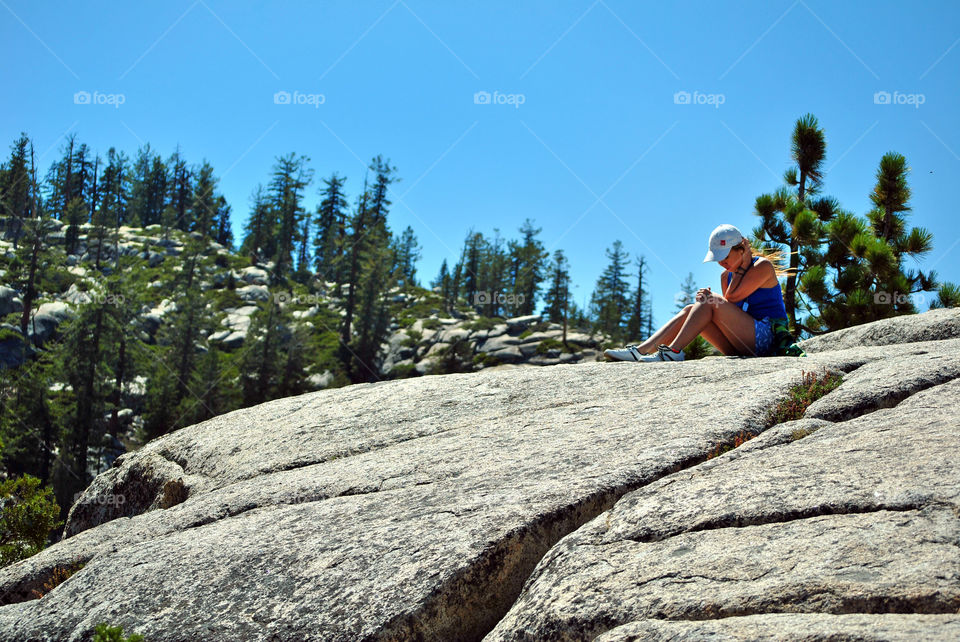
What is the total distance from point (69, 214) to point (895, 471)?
383 feet

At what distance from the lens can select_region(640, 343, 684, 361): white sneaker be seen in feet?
28.2

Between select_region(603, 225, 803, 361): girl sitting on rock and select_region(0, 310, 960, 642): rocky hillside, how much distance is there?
0.84 metres

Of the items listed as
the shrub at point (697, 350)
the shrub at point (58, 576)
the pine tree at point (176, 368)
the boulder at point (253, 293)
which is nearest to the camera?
the shrub at point (58, 576)

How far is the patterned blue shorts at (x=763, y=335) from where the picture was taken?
8562 millimetres

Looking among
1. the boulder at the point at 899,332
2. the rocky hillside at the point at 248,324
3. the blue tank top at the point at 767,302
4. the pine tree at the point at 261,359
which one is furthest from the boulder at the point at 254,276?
the blue tank top at the point at 767,302

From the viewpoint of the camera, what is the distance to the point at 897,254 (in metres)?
18.5

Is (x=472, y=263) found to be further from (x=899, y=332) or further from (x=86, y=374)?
(x=899, y=332)

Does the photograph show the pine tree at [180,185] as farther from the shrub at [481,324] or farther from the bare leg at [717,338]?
the bare leg at [717,338]

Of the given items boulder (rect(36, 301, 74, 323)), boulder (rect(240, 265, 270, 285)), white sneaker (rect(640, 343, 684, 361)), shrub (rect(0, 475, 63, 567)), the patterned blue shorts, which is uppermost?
boulder (rect(240, 265, 270, 285))

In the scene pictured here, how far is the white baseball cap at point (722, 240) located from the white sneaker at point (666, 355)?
48.0 inches

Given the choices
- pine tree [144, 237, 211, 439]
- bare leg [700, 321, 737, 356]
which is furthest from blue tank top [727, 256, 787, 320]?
pine tree [144, 237, 211, 439]

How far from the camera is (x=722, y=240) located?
8.20 metres

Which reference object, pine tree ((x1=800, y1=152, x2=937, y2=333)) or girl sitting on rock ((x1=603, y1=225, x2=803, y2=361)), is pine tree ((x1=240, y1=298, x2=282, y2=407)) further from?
girl sitting on rock ((x1=603, y1=225, x2=803, y2=361))

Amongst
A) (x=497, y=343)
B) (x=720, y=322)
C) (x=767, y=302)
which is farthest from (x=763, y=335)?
(x=497, y=343)
